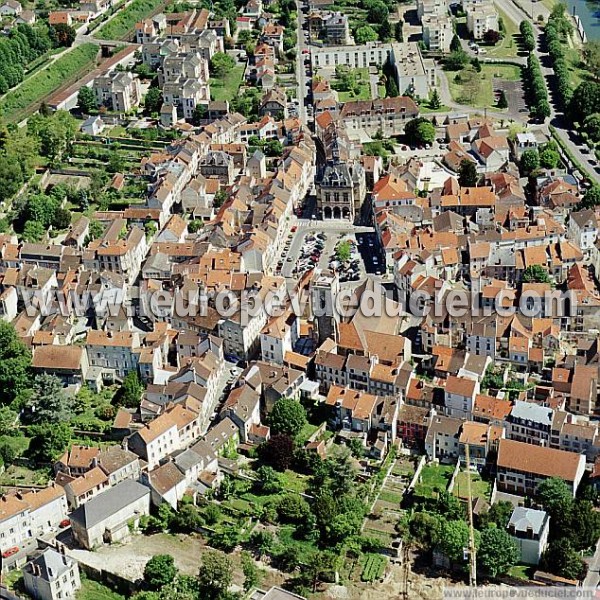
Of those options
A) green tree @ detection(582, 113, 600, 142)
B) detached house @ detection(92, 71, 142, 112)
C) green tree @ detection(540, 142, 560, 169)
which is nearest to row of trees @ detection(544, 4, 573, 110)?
green tree @ detection(582, 113, 600, 142)

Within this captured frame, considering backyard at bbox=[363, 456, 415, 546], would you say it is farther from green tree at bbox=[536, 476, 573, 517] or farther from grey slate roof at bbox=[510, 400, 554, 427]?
green tree at bbox=[536, 476, 573, 517]

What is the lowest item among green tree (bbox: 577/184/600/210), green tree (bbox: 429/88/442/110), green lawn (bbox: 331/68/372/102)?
green tree (bbox: 577/184/600/210)

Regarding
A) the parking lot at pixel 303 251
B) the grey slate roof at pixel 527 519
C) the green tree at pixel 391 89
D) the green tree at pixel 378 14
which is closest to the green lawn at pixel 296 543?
the grey slate roof at pixel 527 519

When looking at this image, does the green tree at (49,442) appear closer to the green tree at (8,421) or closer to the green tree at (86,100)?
the green tree at (8,421)

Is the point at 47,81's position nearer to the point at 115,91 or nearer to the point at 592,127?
the point at 115,91

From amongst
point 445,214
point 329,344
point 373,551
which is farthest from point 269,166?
point 373,551

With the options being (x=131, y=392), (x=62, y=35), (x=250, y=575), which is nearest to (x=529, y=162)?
(x=131, y=392)
